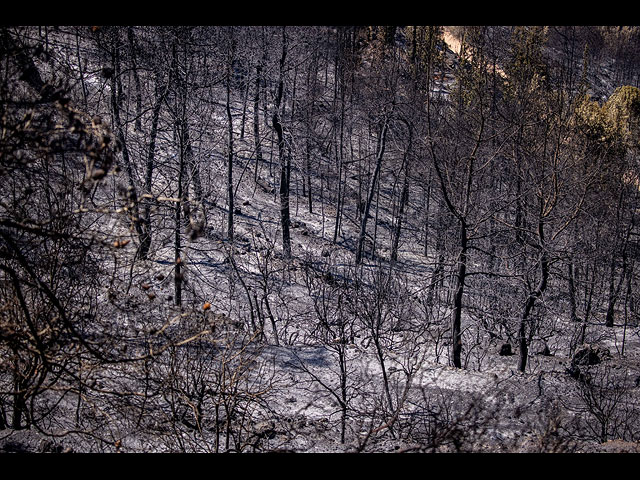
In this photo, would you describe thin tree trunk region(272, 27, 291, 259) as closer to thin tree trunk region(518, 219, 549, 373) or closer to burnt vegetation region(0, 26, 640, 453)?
burnt vegetation region(0, 26, 640, 453)

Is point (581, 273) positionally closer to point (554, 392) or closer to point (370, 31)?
point (554, 392)

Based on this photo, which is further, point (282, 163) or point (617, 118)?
point (617, 118)

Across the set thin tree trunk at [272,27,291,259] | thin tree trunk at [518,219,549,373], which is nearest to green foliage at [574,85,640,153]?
thin tree trunk at [272,27,291,259]

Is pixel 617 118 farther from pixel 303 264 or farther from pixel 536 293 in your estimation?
pixel 536 293

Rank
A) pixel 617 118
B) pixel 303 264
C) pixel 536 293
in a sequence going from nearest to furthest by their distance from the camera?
pixel 536 293
pixel 303 264
pixel 617 118

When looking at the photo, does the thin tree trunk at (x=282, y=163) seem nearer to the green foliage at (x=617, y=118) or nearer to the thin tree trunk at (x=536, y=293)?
the thin tree trunk at (x=536, y=293)

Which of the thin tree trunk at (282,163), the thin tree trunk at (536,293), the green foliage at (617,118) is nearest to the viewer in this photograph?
the thin tree trunk at (536,293)

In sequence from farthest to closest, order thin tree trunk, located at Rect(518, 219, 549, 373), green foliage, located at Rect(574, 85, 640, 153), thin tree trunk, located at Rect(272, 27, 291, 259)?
green foliage, located at Rect(574, 85, 640, 153), thin tree trunk, located at Rect(272, 27, 291, 259), thin tree trunk, located at Rect(518, 219, 549, 373)

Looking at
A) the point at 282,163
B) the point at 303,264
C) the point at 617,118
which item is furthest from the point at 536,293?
the point at 617,118

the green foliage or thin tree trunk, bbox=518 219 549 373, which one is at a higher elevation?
the green foliage

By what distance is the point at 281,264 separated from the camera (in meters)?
18.5

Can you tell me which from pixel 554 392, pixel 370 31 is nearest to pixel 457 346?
pixel 554 392

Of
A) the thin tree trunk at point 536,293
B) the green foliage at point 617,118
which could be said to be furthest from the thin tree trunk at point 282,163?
the green foliage at point 617,118
